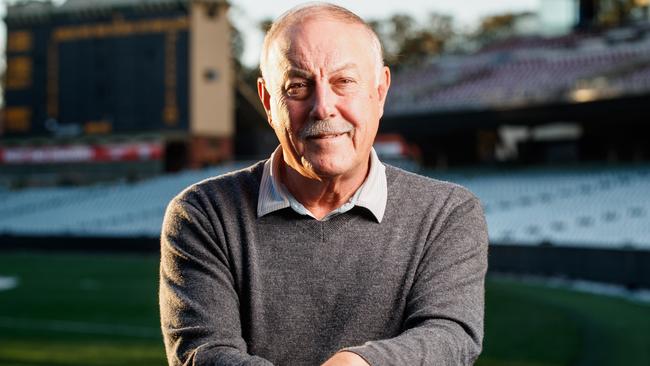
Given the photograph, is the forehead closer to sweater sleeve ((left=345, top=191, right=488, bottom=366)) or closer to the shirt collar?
the shirt collar

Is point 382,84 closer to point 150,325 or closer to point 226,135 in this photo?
point 150,325

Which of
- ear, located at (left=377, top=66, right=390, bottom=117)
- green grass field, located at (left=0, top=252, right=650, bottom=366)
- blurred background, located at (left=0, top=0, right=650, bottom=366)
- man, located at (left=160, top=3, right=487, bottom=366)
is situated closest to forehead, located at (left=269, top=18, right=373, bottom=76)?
man, located at (left=160, top=3, right=487, bottom=366)

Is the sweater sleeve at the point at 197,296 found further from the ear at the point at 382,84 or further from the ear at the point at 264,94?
the ear at the point at 382,84

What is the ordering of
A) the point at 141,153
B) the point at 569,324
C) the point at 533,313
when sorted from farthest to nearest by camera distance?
the point at 141,153, the point at 533,313, the point at 569,324

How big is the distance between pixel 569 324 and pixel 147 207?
1835cm

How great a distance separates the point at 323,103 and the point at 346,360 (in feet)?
1.50

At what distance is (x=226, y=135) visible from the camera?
1068 inches

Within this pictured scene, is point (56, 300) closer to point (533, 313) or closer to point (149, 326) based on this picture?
point (149, 326)

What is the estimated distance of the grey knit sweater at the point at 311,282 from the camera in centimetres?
171

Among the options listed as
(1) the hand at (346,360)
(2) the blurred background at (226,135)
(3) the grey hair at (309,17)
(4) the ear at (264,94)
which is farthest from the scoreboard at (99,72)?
(1) the hand at (346,360)

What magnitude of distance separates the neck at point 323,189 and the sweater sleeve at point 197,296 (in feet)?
0.58

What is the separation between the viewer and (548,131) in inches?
952

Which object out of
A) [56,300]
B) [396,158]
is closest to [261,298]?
[56,300]

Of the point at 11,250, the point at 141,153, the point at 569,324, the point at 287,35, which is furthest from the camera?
the point at 141,153
